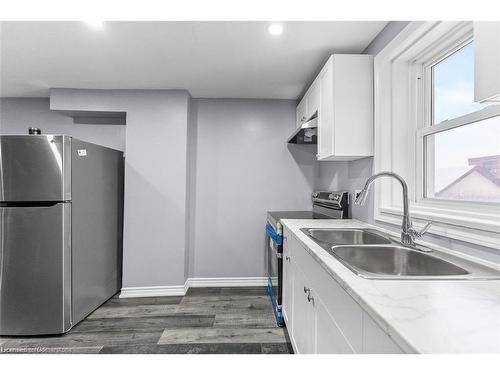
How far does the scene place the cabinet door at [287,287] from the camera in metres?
1.94

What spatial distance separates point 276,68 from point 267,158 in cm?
116

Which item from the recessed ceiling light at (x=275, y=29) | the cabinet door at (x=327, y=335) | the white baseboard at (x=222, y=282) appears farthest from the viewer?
the white baseboard at (x=222, y=282)

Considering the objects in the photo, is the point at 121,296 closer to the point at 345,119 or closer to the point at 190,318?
the point at 190,318

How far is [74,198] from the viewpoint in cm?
230

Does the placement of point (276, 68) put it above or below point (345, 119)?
above

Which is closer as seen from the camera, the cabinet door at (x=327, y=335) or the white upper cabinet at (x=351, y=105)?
the cabinet door at (x=327, y=335)

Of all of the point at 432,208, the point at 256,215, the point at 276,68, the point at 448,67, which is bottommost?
the point at 256,215

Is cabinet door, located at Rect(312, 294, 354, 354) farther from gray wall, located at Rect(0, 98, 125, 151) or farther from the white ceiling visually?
gray wall, located at Rect(0, 98, 125, 151)

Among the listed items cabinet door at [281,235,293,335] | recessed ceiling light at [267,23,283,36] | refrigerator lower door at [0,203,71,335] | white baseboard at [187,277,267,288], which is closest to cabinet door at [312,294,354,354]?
cabinet door at [281,235,293,335]

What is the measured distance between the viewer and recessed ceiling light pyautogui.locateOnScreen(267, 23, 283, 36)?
1844mm

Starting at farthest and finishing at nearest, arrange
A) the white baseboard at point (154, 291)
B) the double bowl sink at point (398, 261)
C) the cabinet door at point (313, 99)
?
the white baseboard at point (154, 291) → the cabinet door at point (313, 99) → the double bowl sink at point (398, 261)

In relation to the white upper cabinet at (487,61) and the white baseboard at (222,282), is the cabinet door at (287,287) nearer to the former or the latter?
the white baseboard at (222,282)

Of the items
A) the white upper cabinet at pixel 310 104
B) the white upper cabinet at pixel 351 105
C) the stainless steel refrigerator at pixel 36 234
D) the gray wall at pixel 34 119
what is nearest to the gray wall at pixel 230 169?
the gray wall at pixel 34 119
